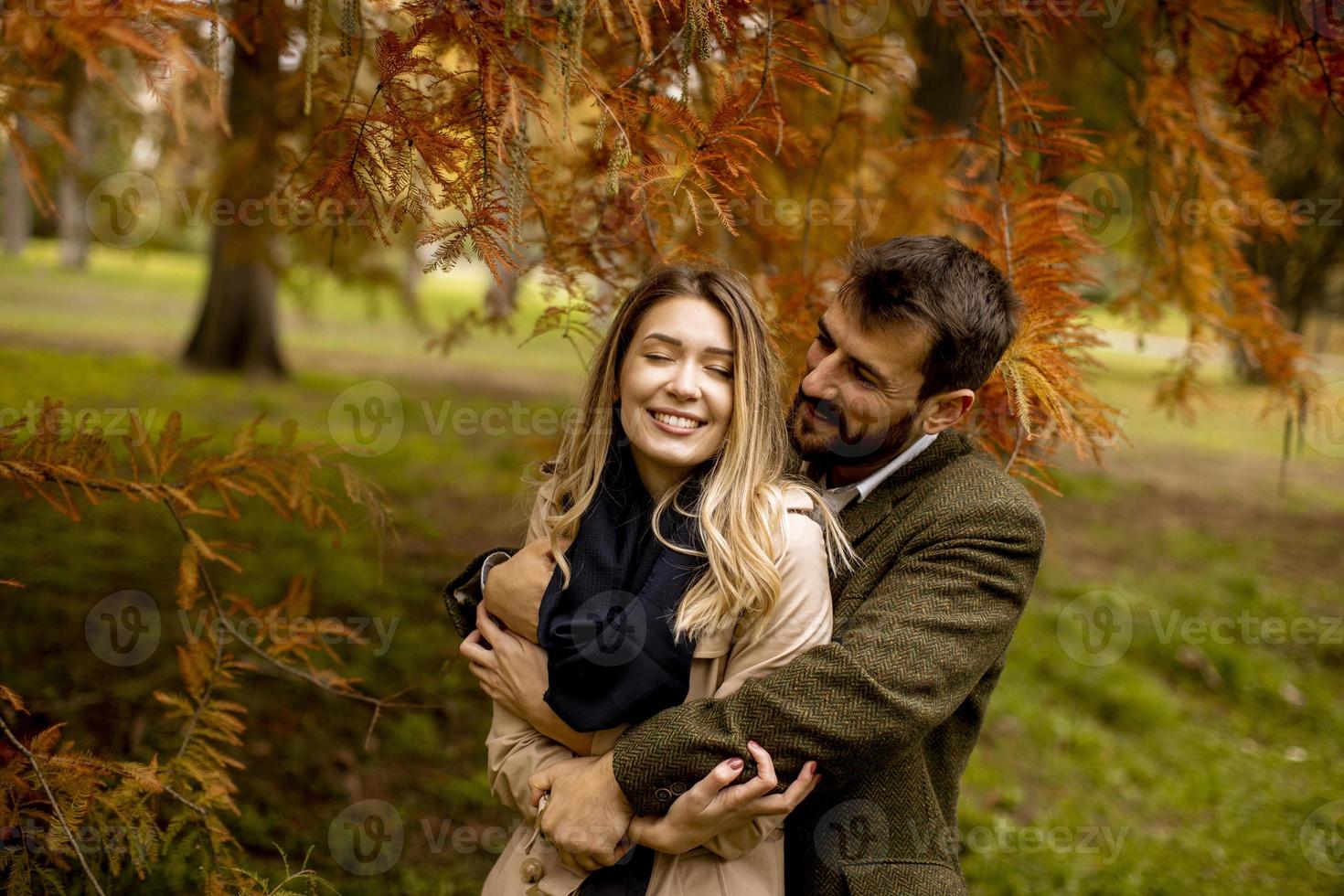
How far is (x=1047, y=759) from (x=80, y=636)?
4187 millimetres

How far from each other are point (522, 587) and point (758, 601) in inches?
19.9

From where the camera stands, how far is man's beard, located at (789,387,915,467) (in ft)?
6.55

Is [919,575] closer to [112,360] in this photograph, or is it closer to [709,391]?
[709,391]

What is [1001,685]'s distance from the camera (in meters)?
4.71

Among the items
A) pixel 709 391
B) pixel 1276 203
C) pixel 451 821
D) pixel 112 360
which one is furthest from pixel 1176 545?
pixel 112 360

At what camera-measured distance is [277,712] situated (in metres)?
3.75

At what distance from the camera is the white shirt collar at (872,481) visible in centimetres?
203
